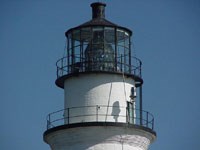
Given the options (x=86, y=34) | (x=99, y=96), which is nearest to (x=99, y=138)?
(x=99, y=96)

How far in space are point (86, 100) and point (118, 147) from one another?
2176 millimetres

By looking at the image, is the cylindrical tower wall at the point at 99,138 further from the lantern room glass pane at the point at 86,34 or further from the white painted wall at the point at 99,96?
the lantern room glass pane at the point at 86,34

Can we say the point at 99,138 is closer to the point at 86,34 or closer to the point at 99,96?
the point at 99,96

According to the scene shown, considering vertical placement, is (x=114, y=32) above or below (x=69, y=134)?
above

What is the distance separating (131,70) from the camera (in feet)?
150

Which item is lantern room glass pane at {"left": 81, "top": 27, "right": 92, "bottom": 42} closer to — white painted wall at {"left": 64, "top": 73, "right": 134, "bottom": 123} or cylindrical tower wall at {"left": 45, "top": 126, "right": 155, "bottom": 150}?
white painted wall at {"left": 64, "top": 73, "right": 134, "bottom": 123}

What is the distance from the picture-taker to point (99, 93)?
44781 mm

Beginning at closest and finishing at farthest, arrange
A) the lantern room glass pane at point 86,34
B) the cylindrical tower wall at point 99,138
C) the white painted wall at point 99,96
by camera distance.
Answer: the cylindrical tower wall at point 99,138 < the white painted wall at point 99,96 < the lantern room glass pane at point 86,34

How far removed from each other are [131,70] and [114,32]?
1625mm

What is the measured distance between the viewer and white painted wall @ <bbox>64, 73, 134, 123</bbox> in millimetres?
44625

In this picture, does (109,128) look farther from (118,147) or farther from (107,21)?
(107,21)

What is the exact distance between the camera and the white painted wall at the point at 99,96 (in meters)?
44.6

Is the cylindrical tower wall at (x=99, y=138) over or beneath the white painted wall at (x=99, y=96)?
beneath

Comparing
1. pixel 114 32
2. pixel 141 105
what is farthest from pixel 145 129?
pixel 114 32
